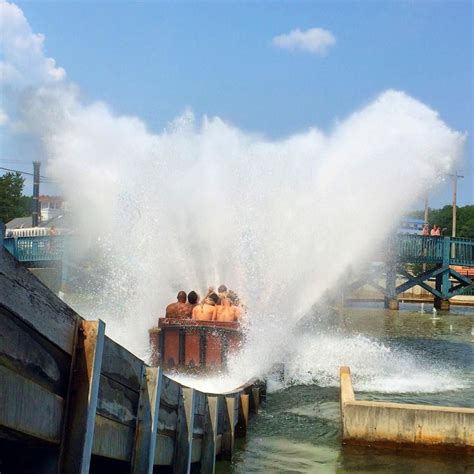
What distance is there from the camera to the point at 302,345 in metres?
15.9

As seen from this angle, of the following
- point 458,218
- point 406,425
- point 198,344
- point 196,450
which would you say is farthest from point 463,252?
point 458,218

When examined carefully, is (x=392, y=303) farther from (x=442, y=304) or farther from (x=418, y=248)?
(x=418, y=248)

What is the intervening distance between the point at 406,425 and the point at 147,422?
189 inches

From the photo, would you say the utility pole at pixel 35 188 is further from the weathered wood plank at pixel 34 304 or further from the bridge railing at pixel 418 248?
the weathered wood plank at pixel 34 304

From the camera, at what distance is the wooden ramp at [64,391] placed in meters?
2.95

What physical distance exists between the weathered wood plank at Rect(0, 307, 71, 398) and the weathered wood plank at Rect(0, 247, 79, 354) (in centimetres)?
3

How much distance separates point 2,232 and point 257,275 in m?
15.0

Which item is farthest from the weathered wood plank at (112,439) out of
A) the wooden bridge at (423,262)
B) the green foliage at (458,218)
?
the green foliage at (458,218)

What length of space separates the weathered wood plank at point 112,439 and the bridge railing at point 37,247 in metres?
27.4

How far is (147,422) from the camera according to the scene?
428cm

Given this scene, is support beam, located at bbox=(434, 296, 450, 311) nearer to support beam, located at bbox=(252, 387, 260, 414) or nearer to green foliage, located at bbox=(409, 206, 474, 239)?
support beam, located at bbox=(252, 387, 260, 414)

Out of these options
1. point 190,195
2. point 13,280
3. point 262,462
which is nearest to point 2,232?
point 13,280

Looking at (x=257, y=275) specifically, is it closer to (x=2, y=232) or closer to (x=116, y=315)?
(x=116, y=315)

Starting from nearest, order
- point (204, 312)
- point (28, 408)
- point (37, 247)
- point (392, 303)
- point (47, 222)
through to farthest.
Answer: point (28, 408) < point (204, 312) < point (37, 247) < point (392, 303) < point (47, 222)
